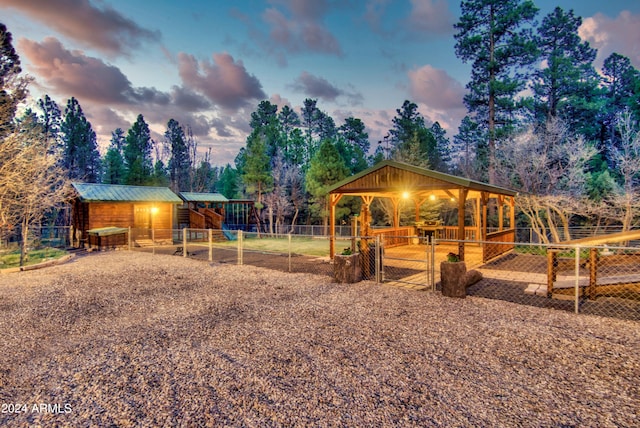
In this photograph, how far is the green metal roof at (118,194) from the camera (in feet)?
60.3

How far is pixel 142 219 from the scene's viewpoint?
20.7 metres

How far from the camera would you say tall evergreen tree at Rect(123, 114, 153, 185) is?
1444 inches

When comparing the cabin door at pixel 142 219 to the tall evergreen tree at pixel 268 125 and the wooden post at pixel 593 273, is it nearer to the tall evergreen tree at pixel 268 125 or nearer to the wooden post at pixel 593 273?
the tall evergreen tree at pixel 268 125

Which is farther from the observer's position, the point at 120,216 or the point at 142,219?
the point at 142,219

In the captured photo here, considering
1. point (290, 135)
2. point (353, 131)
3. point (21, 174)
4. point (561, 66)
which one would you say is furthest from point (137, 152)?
point (561, 66)

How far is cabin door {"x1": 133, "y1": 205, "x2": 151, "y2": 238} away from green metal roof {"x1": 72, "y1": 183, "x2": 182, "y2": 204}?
745 millimetres

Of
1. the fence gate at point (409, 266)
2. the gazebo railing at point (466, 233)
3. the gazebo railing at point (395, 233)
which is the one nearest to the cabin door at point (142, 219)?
the gazebo railing at point (395, 233)

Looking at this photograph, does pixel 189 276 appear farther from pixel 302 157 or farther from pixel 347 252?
pixel 302 157

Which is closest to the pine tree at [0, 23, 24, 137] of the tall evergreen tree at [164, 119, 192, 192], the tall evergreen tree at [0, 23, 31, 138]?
the tall evergreen tree at [0, 23, 31, 138]

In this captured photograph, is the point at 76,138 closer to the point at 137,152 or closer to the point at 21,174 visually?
the point at 137,152

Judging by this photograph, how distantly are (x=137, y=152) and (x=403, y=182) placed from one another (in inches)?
1545

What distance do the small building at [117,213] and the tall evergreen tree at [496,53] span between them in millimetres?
23645

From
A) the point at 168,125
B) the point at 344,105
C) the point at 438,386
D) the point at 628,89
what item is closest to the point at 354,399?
the point at 438,386

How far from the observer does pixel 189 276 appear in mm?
10258
